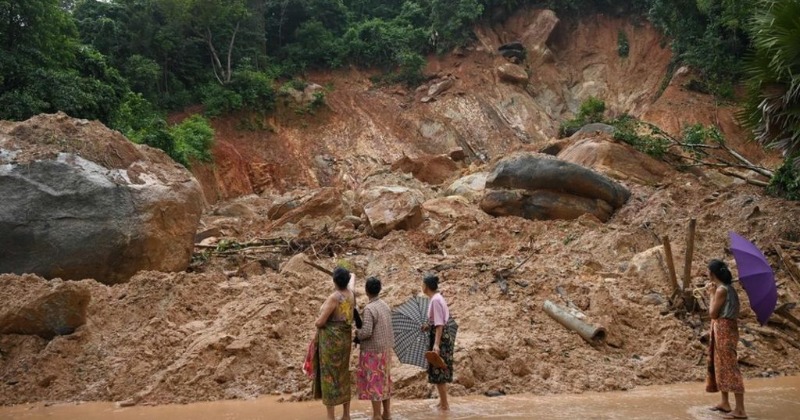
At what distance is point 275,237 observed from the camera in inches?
511

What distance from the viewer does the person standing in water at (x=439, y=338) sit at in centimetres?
564

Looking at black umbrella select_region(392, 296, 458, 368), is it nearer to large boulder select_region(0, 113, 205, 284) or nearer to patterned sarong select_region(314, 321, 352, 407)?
patterned sarong select_region(314, 321, 352, 407)

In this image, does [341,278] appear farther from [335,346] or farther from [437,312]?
[437,312]

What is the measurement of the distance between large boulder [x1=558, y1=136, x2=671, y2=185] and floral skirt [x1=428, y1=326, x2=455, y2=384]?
1118 cm

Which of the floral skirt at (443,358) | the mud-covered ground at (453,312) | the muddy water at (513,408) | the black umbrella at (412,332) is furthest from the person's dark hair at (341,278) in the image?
the mud-covered ground at (453,312)

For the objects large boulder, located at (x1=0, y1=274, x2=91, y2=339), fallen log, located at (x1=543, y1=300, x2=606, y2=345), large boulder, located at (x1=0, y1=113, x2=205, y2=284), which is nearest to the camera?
large boulder, located at (x1=0, y1=274, x2=91, y2=339)

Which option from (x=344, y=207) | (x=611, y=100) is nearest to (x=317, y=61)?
(x=611, y=100)

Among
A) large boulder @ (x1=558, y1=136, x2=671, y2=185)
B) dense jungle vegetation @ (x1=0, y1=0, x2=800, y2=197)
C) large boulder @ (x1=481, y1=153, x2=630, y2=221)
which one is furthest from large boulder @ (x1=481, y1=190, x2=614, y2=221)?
dense jungle vegetation @ (x1=0, y1=0, x2=800, y2=197)

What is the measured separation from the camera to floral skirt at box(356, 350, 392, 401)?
5.25 m

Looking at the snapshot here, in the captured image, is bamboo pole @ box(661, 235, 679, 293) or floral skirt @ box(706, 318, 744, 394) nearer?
floral skirt @ box(706, 318, 744, 394)

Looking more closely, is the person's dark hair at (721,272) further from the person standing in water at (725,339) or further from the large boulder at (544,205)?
the large boulder at (544,205)

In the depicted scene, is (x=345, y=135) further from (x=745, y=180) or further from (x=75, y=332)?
(x=75, y=332)

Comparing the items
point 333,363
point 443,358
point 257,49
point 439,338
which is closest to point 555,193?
point 443,358

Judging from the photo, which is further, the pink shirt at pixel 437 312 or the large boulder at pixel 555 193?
the large boulder at pixel 555 193
